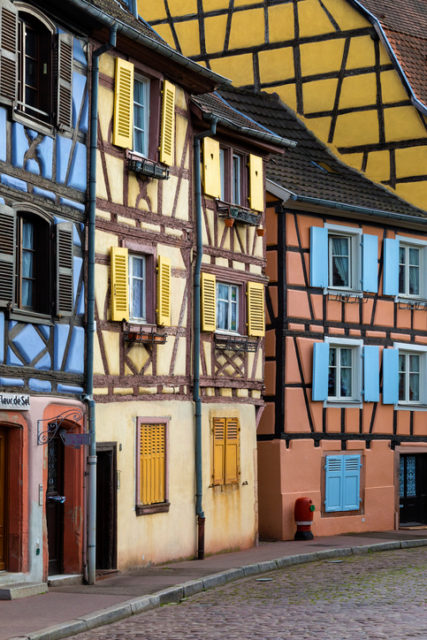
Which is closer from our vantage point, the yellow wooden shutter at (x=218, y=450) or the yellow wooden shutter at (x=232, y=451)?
the yellow wooden shutter at (x=218, y=450)

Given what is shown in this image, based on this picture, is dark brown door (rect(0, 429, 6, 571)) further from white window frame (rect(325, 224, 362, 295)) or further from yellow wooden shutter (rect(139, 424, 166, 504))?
white window frame (rect(325, 224, 362, 295))

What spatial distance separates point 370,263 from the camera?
1035 inches

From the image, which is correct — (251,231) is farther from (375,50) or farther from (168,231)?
(375,50)

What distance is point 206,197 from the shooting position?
21.4m

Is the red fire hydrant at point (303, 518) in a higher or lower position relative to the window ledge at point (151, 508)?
lower

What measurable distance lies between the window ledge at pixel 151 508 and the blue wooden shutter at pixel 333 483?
257 inches

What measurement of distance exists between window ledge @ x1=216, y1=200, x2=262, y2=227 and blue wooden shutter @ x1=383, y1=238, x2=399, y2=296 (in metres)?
4.53

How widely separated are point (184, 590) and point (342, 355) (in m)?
11.3

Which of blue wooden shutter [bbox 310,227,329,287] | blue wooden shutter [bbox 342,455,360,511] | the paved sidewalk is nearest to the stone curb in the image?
the paved sidewalk

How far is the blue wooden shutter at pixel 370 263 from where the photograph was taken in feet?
85.8

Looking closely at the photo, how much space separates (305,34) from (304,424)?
9.94 m

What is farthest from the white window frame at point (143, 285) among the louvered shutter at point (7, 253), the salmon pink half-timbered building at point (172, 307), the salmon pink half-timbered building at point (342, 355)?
the salmon pink half-timbered building at point (342, 355)

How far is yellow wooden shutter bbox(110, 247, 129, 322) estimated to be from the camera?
1803 cm

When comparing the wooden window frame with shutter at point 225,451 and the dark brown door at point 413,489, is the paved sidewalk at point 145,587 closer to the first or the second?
the wooden window frame with shutter at point 225,451
